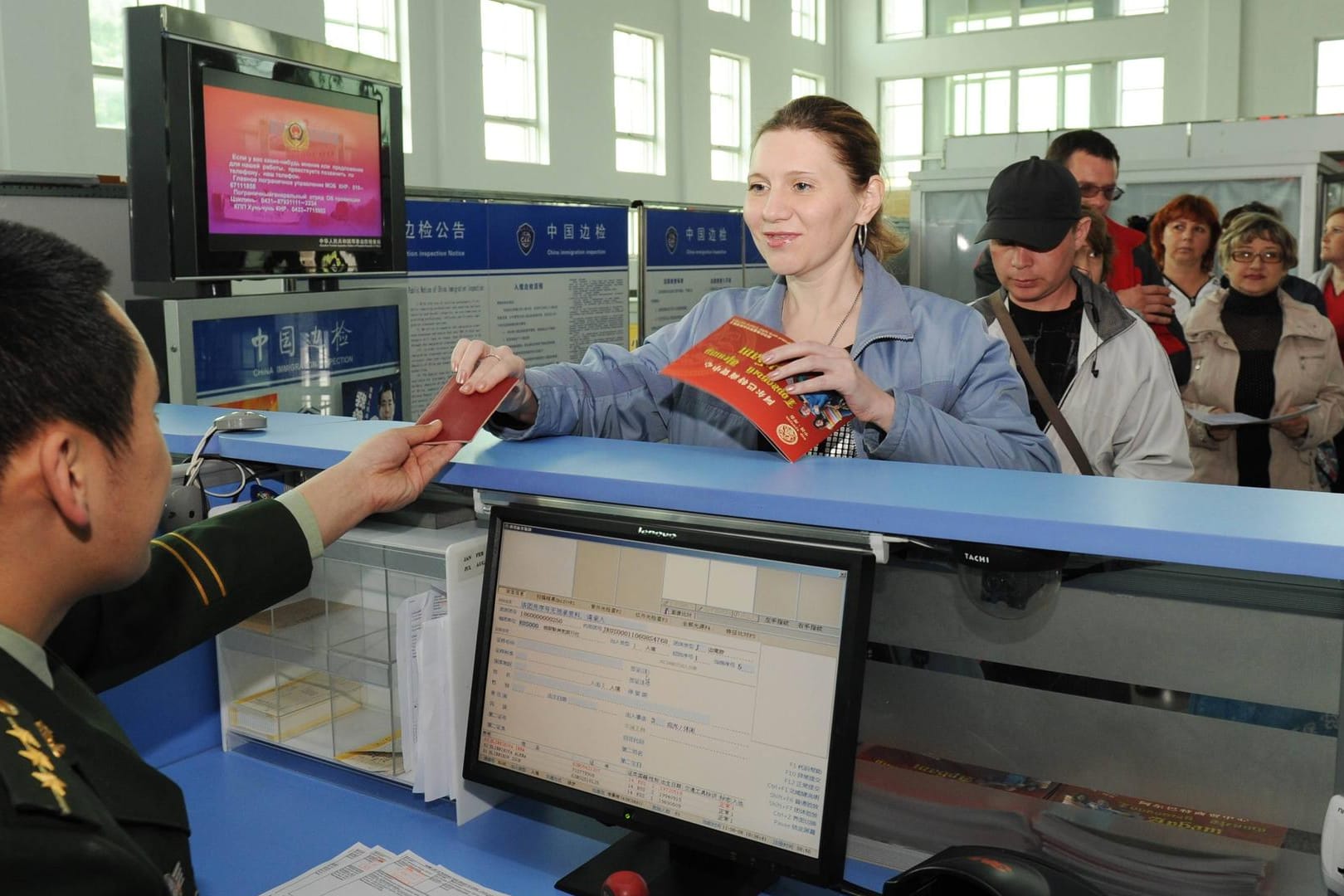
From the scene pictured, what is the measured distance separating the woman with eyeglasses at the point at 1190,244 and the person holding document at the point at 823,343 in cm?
270

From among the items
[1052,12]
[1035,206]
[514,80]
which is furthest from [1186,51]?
[1035,206]

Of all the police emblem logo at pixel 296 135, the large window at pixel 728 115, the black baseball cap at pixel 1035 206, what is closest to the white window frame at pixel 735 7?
the large window at pixel 728 115

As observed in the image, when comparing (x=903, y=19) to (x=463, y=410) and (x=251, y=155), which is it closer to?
(x=251, y=155)

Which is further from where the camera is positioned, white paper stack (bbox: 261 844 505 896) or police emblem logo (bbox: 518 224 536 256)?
police emblem logo (bbox: 518 224 536 256)

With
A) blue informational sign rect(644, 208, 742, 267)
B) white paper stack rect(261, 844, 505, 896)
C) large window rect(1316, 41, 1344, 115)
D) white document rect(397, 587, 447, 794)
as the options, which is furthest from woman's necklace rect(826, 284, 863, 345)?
large window rect(1316, 41, 1344, 115)

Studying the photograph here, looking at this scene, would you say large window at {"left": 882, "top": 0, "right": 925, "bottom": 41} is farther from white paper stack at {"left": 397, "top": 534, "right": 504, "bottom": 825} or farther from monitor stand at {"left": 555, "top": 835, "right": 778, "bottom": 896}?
monitor stand at {"left": 555, "top": 835, "right": 778, "bottom": 896}

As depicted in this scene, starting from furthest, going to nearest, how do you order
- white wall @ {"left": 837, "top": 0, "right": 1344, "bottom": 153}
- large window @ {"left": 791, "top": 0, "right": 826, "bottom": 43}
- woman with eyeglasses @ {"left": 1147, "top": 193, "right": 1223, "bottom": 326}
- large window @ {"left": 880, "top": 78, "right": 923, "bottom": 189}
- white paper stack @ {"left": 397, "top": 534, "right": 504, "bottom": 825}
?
1. large window @ {"left": 880, "top": 78, "right": 923, "bottom": 189}
2. large window @ {"left": 791, "top": 0, "right": 826, "bottom": 43}
3. white wall @ {"left": 837, "top": 0, "right": 1344, "bottom": 153}
4. woman with eyeglasses @ {"left": 1147, "top": 193, "right": 1223, "bottom": 326}
5. white paper stack @ {"left": 397, "top": 534, "right": 504, "bottom": 825}

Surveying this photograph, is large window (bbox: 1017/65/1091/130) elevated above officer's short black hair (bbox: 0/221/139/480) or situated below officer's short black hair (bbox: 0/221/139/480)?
above

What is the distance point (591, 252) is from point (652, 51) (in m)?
10.8

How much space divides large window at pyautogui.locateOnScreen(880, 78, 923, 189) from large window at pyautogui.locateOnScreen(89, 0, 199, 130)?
11981 millimetres

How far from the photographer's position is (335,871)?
4.74 feet

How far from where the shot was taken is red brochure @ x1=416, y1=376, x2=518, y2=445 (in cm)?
159

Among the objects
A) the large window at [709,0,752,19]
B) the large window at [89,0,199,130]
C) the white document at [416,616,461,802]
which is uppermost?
the large window at [709,0,752,19]

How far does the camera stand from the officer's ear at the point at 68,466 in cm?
87
